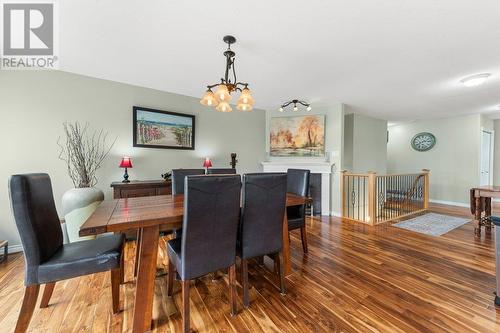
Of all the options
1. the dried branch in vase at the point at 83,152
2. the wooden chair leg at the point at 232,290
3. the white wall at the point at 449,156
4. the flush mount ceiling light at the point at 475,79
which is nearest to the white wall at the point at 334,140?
the flush mount ceiling light at the point at 475,79

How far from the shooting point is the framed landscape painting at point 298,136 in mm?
4621

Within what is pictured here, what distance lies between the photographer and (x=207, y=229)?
1.45m

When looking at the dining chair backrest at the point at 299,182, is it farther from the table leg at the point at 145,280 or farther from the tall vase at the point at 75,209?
the tall vase at the point at 75,209

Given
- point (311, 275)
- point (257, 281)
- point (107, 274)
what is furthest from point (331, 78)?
point (107, 274)

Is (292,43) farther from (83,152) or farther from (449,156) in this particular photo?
(449,156)

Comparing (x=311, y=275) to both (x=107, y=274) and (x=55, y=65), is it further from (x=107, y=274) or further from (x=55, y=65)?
(x=55, y=65)

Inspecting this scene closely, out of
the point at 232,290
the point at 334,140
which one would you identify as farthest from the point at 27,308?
the point at 334,140

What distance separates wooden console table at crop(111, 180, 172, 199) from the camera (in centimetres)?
293

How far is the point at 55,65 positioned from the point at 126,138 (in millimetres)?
1216

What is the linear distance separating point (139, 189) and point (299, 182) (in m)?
A: 2.29

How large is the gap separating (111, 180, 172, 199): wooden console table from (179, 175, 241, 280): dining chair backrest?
199cm

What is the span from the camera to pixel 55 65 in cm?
275

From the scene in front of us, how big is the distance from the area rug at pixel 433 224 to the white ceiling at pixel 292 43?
237 cm

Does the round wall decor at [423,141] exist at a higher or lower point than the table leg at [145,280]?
higher
